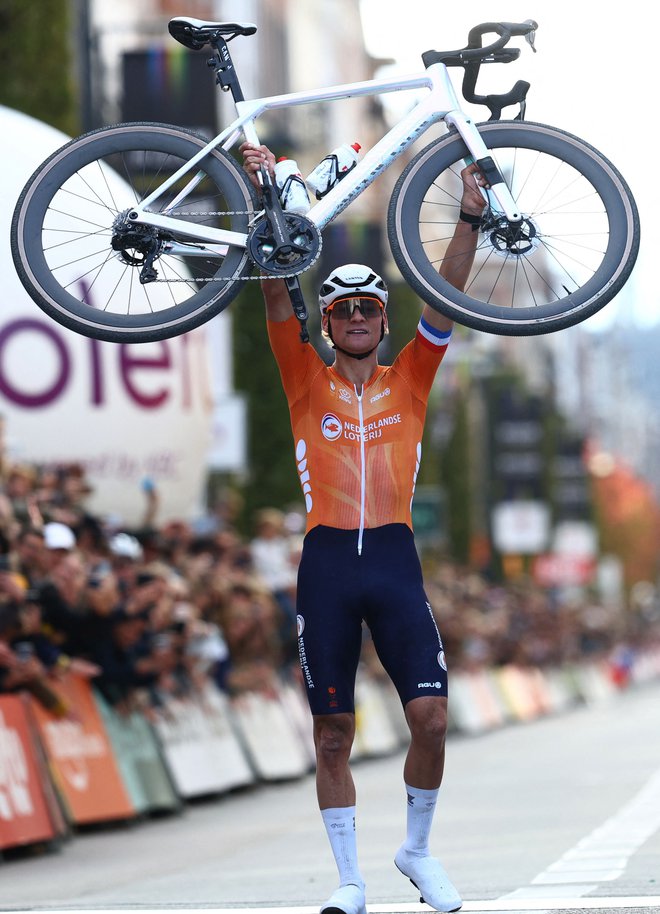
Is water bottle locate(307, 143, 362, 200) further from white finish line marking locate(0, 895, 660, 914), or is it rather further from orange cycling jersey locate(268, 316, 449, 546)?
white finish line marking locate(0, 895, 660, 914)

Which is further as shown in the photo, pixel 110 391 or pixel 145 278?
pixel 110 391

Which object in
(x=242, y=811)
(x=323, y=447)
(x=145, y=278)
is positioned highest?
(x=145, y=278)

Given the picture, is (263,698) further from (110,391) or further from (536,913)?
(536,913)

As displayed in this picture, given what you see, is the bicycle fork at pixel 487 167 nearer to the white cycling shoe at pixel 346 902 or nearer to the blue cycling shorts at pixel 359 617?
the blue cycling shorts at pixel 359 617

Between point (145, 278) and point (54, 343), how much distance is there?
24.8 ft

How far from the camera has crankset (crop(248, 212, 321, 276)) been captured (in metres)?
7.70

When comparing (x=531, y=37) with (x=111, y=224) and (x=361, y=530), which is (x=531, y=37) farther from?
(x=361, y=530)

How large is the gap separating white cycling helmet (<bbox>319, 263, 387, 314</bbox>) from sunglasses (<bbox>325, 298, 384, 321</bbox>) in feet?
0.05

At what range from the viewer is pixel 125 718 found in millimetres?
15227

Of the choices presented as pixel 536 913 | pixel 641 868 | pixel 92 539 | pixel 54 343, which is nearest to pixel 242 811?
pixel 92 539

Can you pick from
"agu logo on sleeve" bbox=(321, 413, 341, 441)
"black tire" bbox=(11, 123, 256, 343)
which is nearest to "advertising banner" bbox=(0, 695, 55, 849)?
"black tire" bbox=(11, 123, 256, 343)

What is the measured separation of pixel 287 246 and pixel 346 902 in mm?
2331

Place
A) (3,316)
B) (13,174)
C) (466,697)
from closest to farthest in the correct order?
(13,174) → (3,316) → (466,697)

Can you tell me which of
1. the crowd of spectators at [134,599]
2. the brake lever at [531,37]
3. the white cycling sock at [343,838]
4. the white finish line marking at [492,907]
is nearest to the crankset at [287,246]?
the brake lever at [531,37]
